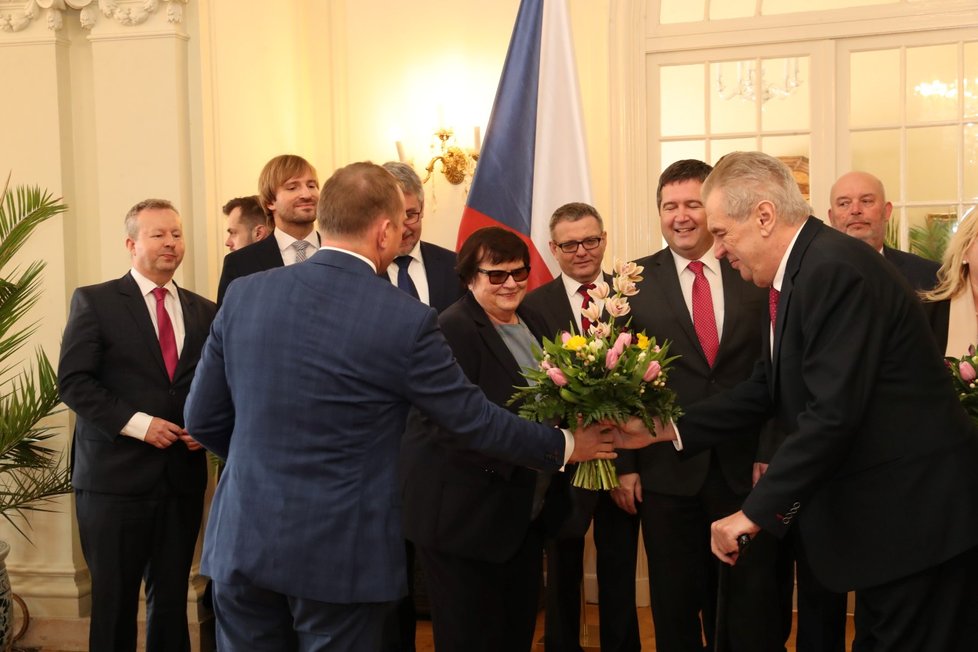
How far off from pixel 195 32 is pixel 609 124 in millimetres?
2170

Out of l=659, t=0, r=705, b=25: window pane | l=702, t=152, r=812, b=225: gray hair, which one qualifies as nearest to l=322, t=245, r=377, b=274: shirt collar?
l=702, t=152, r=812, b=225: gray hair

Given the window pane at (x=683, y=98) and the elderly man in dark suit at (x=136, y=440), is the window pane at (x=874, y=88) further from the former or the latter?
the elderly man in dark suit at (x=136, y=440)

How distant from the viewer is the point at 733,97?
5.59m

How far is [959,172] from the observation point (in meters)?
5.32

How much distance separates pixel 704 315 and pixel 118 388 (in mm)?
2239

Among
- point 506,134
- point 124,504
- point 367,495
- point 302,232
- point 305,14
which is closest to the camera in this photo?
point 367,495

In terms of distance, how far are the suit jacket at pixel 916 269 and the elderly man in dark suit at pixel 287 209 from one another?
2.38m

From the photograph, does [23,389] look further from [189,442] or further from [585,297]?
[585,297]

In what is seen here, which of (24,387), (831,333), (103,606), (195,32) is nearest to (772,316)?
(831,333)

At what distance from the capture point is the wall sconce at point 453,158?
19.0 feet

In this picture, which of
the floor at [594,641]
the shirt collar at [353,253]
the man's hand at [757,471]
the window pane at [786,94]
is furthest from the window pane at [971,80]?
the shirt collar at [353,253]

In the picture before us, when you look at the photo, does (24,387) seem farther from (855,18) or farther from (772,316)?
(855,18)

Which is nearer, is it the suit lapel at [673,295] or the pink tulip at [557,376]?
the pink tulip at [557,376]

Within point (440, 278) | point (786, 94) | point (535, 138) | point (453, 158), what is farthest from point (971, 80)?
point (440, 278)
